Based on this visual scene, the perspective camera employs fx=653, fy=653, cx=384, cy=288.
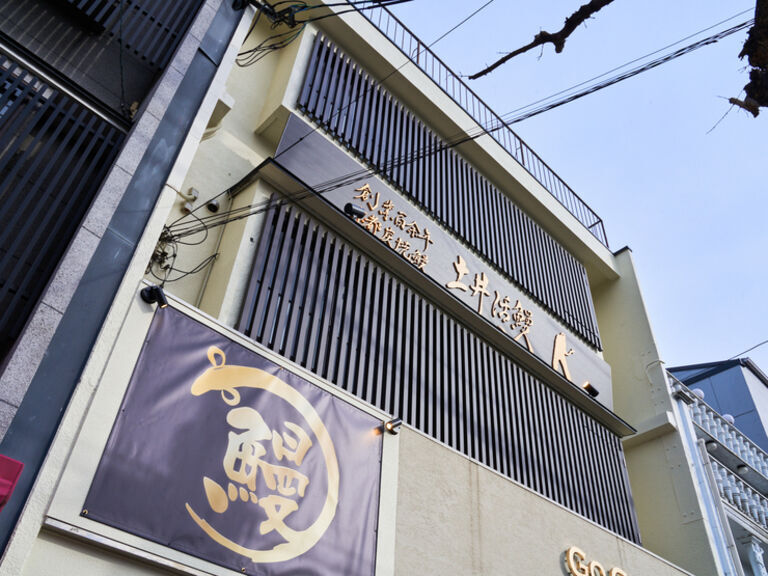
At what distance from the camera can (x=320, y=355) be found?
7645mm

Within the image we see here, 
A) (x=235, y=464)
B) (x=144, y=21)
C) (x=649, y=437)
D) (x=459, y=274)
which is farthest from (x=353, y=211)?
(x=649, y=437)

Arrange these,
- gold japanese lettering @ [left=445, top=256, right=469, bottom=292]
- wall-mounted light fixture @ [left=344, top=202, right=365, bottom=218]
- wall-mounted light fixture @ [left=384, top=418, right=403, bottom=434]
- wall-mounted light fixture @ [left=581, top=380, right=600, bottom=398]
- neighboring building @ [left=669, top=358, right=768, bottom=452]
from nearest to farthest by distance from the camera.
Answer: wall-mounted light fixture @ [left=384, top=418, right=403, bottom=434] → wall-mounted light fixture @ [left=344, top=202, right=365, bottom=218] → gold japanese lettering @ [left=445, top=256, right=469, bottom=292] → wall-mounted light fixture @ [left=581, top=380, right=600, bottom=398] → neighboring building @ [left=669, top=358, right=768, bottom=452]

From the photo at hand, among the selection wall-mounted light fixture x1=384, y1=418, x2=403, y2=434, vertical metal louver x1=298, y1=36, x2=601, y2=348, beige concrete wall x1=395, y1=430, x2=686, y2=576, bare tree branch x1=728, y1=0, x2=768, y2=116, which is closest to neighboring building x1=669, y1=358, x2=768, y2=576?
vertical metal louver x1=298, y1=36, x2=601, y2=348

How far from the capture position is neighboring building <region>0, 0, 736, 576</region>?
4.86m

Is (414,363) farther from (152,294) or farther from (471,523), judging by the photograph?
(152,294)

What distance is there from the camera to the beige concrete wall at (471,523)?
6570mm

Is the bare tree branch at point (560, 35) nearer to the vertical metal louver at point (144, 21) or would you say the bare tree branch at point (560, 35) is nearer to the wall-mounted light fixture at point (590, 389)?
the vertical metal louver at point (144, 21)

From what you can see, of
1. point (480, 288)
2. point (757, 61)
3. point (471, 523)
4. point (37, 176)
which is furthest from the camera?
point (480, 288)

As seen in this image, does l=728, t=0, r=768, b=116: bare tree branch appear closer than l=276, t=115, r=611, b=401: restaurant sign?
Yes

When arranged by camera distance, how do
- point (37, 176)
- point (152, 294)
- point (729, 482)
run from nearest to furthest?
point (152, 294) → point (37, 176) → point (729, 482)

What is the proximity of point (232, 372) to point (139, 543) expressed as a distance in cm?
170

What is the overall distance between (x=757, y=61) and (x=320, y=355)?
5132 mm

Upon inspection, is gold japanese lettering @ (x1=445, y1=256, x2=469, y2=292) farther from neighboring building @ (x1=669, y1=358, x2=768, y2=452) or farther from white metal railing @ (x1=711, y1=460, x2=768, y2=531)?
neighboring building @ (x1=669, y1=358, x2=768, y2=452)

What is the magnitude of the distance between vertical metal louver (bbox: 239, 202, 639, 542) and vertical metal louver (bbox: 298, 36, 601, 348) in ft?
7.69
